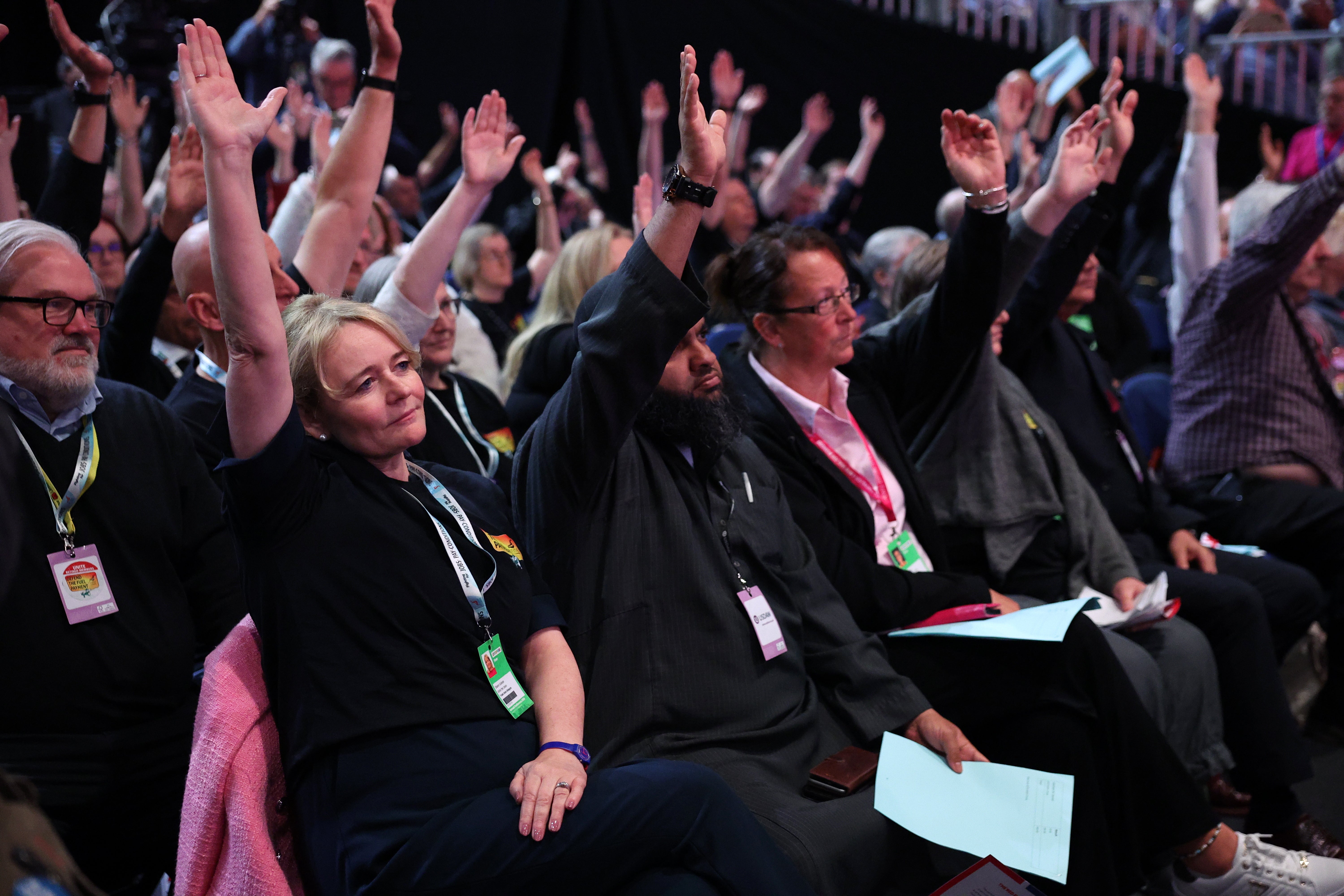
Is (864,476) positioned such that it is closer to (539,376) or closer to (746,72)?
(539,376)

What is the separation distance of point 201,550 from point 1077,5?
7279mm

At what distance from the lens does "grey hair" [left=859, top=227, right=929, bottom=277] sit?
454 cm

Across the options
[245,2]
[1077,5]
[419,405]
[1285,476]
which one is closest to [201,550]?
[419,405]

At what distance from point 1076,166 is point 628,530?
1.61 metres

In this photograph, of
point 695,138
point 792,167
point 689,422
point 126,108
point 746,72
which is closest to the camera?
point 695,138

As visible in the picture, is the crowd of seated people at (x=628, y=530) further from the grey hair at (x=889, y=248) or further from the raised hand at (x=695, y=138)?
the grey hair at (x=889, y=248)

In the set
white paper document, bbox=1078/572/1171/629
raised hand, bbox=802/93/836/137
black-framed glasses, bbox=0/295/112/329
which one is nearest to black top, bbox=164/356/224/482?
black-framed glasses, bbox=0/295/112/329

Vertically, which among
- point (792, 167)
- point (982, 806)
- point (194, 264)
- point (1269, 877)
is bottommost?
point (1269, 877)

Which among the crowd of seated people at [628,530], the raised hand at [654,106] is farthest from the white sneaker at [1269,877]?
the raised hand at [654,106]

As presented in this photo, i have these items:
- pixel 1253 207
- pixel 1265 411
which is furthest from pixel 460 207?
pixel 1253 207

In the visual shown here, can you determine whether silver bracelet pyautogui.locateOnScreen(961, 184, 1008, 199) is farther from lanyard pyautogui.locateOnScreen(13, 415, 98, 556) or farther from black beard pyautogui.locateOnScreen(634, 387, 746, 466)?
lanyard pyautogui.locateOnScreen(13, 415, 98, 556)

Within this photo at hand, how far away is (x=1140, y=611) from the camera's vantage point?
2.53m

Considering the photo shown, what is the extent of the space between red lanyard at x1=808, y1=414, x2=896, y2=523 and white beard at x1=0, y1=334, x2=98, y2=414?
57.3 inches

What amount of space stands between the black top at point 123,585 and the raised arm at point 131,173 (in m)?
1.64
